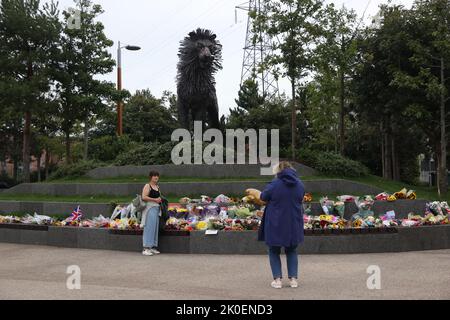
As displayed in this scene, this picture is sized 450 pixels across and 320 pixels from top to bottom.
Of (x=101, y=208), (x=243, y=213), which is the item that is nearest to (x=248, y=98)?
(x=101, y=208)

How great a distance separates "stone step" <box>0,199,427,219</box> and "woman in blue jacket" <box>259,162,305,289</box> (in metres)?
7.13

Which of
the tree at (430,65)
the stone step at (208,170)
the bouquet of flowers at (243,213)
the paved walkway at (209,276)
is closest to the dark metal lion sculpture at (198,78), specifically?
the stone step at (208,170)

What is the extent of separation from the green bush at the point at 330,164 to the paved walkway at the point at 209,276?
336 inches

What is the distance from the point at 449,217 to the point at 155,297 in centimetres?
843

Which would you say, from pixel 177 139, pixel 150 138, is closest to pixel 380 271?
pixel 177 139

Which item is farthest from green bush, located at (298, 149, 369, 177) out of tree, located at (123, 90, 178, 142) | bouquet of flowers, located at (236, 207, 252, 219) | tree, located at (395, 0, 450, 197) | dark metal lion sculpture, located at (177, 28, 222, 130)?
tree, located at (123, 90, 178, 142)

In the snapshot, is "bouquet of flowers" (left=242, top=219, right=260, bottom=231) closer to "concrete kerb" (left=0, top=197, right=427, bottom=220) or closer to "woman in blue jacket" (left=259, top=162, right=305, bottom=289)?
"concrete kerb" (left=0, top=197, right=427, bottom=220)

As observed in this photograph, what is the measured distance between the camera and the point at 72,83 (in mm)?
28234

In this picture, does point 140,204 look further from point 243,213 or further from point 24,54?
point 24,54

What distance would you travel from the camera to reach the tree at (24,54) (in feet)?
84.3

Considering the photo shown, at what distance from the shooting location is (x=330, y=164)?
64.3 feet

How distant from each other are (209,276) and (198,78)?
12811 mm
